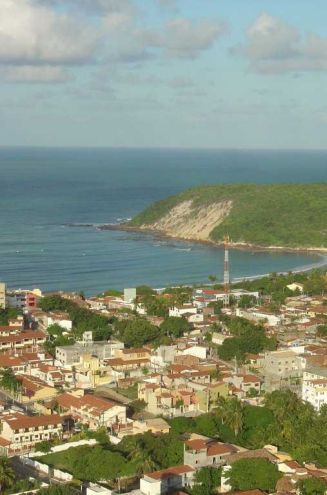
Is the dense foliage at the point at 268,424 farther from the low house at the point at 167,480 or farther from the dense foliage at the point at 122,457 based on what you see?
the low house at the point at 167,480

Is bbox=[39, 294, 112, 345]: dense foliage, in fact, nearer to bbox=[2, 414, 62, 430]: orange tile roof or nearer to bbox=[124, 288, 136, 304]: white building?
bbox=[124, 288, 136, 304]: white building

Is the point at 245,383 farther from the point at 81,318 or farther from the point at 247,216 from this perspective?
the point at 247,216

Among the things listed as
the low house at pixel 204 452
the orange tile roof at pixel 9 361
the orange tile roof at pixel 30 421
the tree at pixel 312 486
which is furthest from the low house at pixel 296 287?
the tree at pixel 312 486

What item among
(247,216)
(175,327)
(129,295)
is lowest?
(175,327)

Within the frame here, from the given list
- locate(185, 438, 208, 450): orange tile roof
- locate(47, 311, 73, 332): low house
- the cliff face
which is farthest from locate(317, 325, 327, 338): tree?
the cliff face

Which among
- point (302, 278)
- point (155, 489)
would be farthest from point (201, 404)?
point (302, 278)

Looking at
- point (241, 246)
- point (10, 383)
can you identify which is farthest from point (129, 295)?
point (241, 246)
